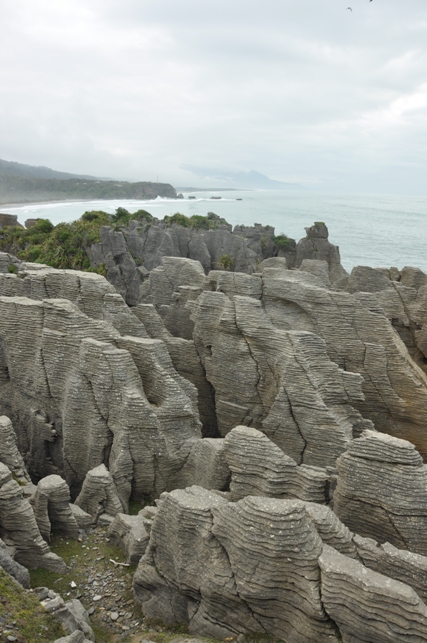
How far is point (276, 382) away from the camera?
20.2m

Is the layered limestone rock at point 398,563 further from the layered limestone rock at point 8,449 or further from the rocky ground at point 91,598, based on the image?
the layered limestone rock at point 8,449

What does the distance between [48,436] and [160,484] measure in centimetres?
489

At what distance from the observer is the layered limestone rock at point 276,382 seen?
60.5 ft

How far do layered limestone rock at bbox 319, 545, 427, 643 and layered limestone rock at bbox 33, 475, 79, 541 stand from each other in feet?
27.4

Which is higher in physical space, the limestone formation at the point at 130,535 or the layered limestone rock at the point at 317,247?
the layered limestone rock at the point at 317,247

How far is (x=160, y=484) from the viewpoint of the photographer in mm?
18234

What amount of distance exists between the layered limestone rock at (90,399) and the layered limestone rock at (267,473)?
394 cm

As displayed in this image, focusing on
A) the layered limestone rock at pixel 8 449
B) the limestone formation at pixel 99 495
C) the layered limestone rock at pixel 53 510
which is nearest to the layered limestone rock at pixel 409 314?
the limestone formation at pixel 99 495

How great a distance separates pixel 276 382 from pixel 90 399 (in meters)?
7.27

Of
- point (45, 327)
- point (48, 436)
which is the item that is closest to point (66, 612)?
point (48, 436)

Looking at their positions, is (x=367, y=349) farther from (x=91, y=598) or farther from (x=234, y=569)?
(x=91, y=598)

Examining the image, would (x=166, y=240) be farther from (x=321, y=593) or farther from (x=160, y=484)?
(x=321, y=593)


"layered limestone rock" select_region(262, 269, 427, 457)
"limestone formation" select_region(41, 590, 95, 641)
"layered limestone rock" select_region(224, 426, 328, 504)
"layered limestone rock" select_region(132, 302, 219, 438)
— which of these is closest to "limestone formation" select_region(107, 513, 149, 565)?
"limestone formation" select_region(41, 590, 95, 641)

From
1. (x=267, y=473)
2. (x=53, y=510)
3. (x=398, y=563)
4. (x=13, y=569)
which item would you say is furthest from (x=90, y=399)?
(x=398, y=563)
